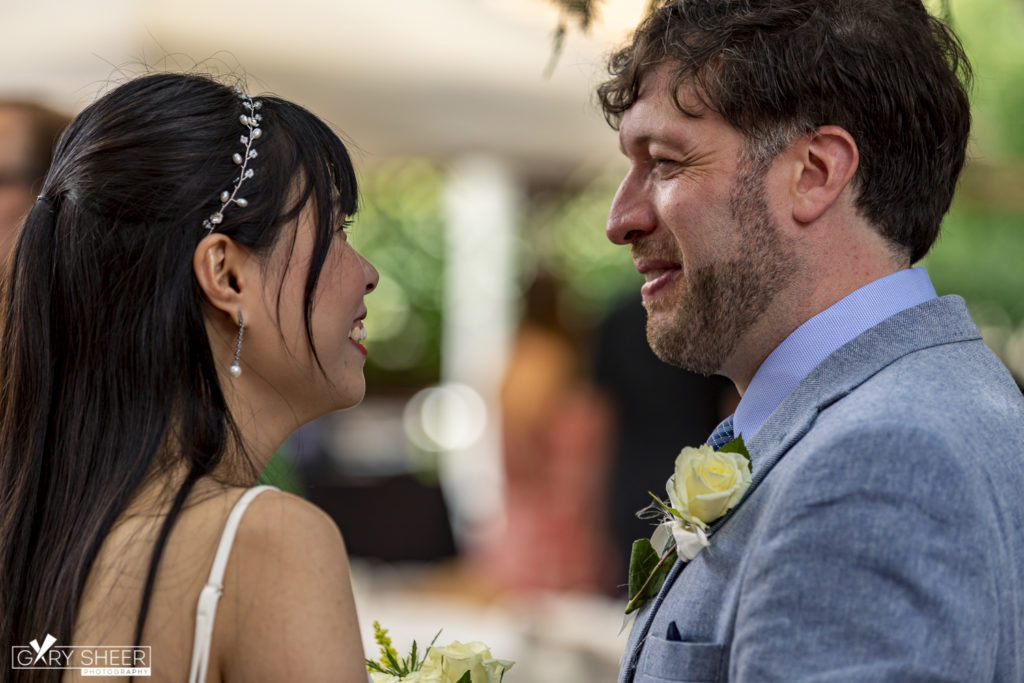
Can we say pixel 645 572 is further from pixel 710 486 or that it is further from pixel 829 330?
pixel 829 330

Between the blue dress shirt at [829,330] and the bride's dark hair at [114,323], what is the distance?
31.2 inches

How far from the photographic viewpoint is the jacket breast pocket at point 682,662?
1.52m

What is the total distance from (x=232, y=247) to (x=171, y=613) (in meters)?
0.57

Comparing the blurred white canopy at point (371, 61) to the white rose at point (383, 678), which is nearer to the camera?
the white rose at point (383, 678)

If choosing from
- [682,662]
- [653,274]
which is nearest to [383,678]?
[682,662]

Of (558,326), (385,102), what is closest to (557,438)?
(558,326)

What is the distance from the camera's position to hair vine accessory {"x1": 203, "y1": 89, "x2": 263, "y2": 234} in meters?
1.69

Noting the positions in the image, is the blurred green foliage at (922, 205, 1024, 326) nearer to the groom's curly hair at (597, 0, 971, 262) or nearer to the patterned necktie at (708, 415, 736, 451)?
the groom's curly hair at (597, 0, 971, 262)

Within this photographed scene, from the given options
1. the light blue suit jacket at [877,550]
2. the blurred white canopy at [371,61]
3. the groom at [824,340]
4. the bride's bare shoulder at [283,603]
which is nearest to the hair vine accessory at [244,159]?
the bride's bare shoulder at [283,603]

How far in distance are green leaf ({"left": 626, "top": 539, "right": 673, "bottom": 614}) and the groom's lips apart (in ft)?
1.61

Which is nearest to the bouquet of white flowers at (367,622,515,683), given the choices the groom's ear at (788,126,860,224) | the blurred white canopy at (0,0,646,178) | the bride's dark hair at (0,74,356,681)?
the bride's dark hair at (0,74,356,681)

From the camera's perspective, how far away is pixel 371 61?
5.33 metres

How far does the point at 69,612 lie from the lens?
5.08 feet

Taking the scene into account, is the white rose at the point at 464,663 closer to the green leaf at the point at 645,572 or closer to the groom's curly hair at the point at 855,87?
the green leaf at the point at 645,572
